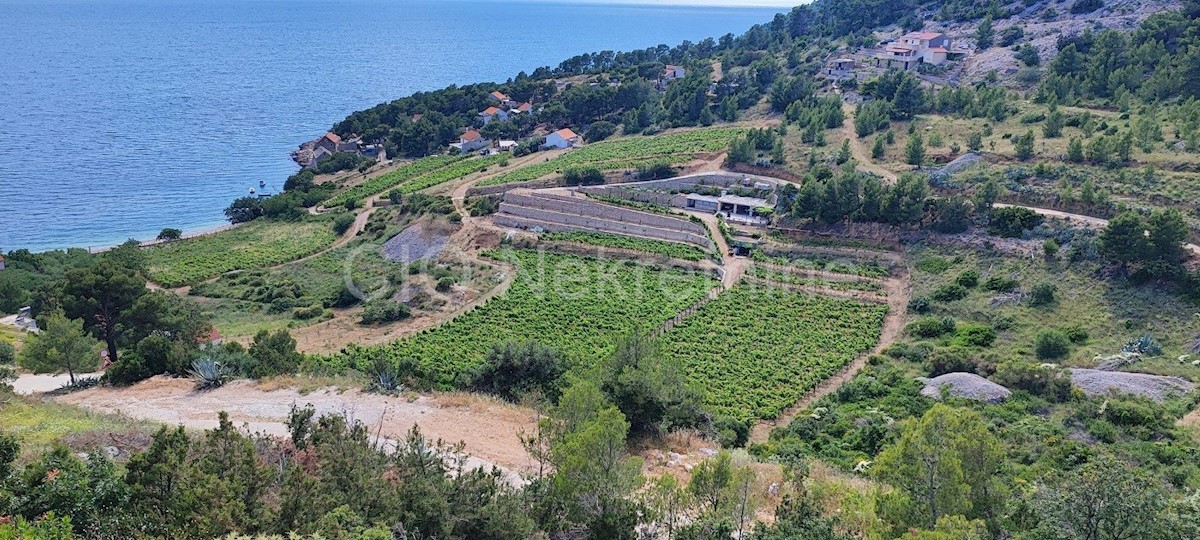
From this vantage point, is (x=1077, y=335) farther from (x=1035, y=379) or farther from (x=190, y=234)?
(x=190, y=234)

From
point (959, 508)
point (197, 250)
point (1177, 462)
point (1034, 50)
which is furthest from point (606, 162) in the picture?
point (959, 508)

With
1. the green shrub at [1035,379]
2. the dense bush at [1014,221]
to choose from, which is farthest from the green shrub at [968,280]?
the green shrub at [1035,379]

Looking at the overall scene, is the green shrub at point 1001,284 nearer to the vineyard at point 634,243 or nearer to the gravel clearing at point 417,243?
the vineyard at point 634,243

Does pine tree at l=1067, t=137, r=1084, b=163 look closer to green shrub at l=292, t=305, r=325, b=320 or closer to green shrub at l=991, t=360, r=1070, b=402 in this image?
green shrub at l=991, t=360, r=1070, b=402

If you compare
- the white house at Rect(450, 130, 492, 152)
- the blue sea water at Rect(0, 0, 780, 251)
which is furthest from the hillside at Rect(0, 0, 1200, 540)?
the blue sea water at Rect(0, 0, 780, 251)

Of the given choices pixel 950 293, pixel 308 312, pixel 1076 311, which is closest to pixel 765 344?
pixel 950 293

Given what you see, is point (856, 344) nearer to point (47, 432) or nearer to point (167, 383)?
point (167, 383)
